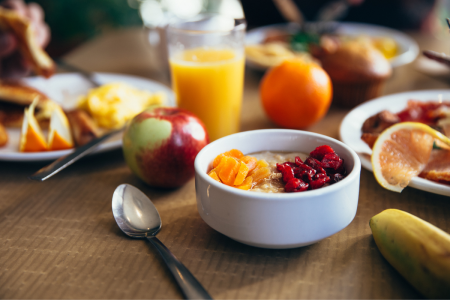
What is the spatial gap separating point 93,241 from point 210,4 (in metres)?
4.76

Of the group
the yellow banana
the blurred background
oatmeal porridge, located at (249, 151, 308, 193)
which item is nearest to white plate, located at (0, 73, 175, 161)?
oatmeal porridge, located at (249, 151, 308, 193)

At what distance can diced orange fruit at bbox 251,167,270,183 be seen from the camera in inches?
31.9

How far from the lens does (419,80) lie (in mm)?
1825

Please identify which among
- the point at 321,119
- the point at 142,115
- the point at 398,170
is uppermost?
the point at 142,115

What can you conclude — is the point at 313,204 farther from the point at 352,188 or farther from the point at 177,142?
the point at 177,142

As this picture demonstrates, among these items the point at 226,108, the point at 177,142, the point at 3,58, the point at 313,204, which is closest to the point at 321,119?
the point at 226,108

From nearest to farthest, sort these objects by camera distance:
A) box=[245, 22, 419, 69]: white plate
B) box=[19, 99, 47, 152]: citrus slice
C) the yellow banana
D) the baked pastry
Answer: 1. the yellow banana
2. box=[19, 99, 47, 152]: citrus slice
3. the baked pastry
4. box=[245, 22, 419, 69]: white plate

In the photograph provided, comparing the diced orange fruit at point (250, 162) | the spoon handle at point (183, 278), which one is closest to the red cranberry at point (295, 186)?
the diced orange fruit at point (250, 162)

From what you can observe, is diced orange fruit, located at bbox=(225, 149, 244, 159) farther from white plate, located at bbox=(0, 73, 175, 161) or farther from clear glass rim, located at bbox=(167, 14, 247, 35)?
white plate, located at bbox=(0, 73, 175, 161)

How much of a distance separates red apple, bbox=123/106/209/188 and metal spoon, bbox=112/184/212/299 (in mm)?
→ 84

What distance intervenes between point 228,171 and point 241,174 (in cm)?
3

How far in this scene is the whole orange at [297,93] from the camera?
1300 millimetres

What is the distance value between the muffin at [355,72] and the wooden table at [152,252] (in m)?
0.56

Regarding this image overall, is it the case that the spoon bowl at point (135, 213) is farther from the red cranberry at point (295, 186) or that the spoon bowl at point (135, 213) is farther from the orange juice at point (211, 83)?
the orange juice at point (211, 83)
